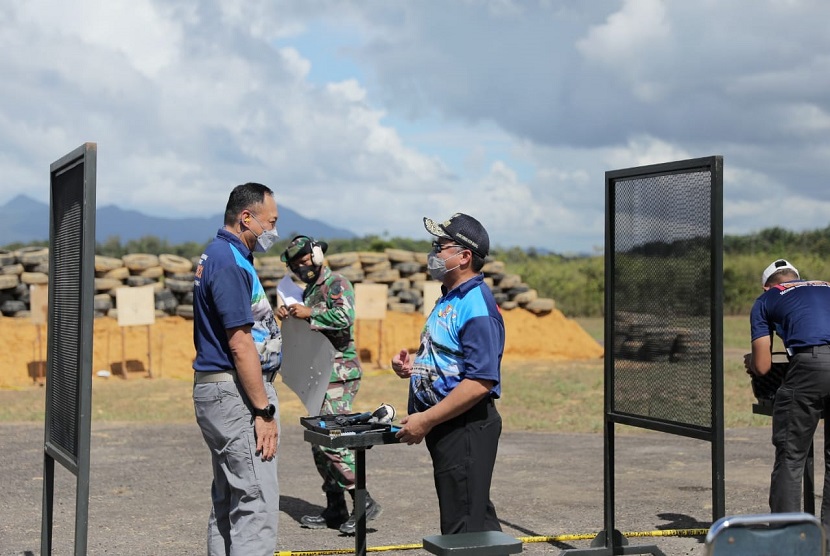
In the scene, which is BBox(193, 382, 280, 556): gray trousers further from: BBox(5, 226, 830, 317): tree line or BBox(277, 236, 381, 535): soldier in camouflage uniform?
BBox(5, 226, 830, 317): tree line

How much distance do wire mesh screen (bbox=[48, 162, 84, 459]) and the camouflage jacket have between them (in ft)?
6.42

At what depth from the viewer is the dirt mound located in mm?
21203

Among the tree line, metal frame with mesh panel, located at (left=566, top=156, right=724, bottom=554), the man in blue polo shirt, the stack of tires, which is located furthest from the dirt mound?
the man in blue polo shirt

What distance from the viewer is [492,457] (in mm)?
4719

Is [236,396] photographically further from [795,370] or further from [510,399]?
[510,399]

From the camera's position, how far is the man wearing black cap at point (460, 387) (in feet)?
14.9

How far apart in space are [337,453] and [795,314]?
10.1 ft

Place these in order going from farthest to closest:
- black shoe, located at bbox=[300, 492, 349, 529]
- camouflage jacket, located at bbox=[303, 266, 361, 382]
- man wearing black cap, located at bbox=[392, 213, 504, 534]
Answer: black shoe, located at bbox=[300, 492, 349, 529]
camouflage jacket, located at bbox=[303, 266, 361, 382]
man wearing black cap, located at bbox=[392, 213, 504, 534]

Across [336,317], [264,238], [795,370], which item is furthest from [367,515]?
[795,370]

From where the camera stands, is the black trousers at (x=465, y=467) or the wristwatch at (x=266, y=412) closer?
the black trousers at (x=465, y=467)

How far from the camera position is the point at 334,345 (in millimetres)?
7246

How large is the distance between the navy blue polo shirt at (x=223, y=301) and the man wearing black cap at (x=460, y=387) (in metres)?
0.86

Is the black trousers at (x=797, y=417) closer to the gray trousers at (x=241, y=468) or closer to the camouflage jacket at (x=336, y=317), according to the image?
the camouflage jacket at (x=336, y=317)

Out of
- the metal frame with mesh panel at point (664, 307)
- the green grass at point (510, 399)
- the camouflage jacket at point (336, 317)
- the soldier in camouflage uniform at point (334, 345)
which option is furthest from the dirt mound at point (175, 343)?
the metal frame with mesh panel at point (664, 307)
